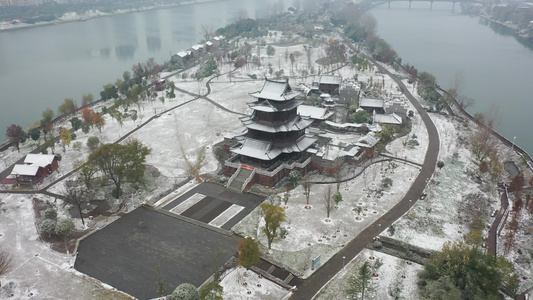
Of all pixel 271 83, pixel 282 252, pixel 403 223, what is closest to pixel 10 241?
pixel 282 252

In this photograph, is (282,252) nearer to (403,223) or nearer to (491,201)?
(403,223)

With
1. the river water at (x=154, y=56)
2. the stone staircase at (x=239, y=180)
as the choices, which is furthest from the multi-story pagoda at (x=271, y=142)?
the river water at (x=154, y=56)

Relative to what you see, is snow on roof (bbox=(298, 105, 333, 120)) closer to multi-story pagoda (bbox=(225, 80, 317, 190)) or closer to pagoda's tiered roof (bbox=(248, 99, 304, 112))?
multi-story pagoda (bbox=(225, 80, 317, 190))

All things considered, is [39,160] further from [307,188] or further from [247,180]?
[307,188]

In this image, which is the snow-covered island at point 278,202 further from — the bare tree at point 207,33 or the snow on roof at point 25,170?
the bare tree at point 207,33

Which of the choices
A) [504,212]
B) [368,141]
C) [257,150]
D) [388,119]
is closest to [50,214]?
[257,150]

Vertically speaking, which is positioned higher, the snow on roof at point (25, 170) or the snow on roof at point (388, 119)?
the snow on roof at point (388, 119)
